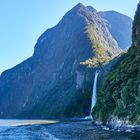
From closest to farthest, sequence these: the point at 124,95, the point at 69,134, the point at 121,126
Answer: the point at 69,134 < the point at 121,126 < the point at 124,95

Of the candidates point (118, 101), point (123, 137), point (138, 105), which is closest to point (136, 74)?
point (118, 101)

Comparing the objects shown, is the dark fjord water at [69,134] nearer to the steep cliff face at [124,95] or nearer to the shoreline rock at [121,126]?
A: the shoreline rock at [121,126]

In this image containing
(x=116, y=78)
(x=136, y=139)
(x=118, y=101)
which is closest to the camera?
(x=136, y=139)

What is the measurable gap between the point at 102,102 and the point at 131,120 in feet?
119

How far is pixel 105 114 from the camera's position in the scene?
126m

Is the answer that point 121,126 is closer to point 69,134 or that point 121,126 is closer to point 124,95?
point 124,95

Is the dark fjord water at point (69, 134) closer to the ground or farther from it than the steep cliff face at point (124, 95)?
closer to the ground

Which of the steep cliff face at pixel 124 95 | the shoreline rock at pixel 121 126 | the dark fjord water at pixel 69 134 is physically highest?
the steep cliff face at pixel 124 95

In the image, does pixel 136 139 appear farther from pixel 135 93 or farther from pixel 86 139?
pixel 135 93

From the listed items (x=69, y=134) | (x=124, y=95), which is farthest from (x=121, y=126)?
(x=69, y=134)

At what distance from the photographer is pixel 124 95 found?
113625 millimetres

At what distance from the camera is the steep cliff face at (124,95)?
105m

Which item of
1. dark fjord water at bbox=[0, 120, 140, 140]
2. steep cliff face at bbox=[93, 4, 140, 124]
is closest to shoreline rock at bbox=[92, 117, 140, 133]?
steep cliff face at bbox=[93, 4, 140, 124]

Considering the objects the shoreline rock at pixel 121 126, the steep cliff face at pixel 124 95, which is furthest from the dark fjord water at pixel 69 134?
the steep cliff face at pixel 124 95
